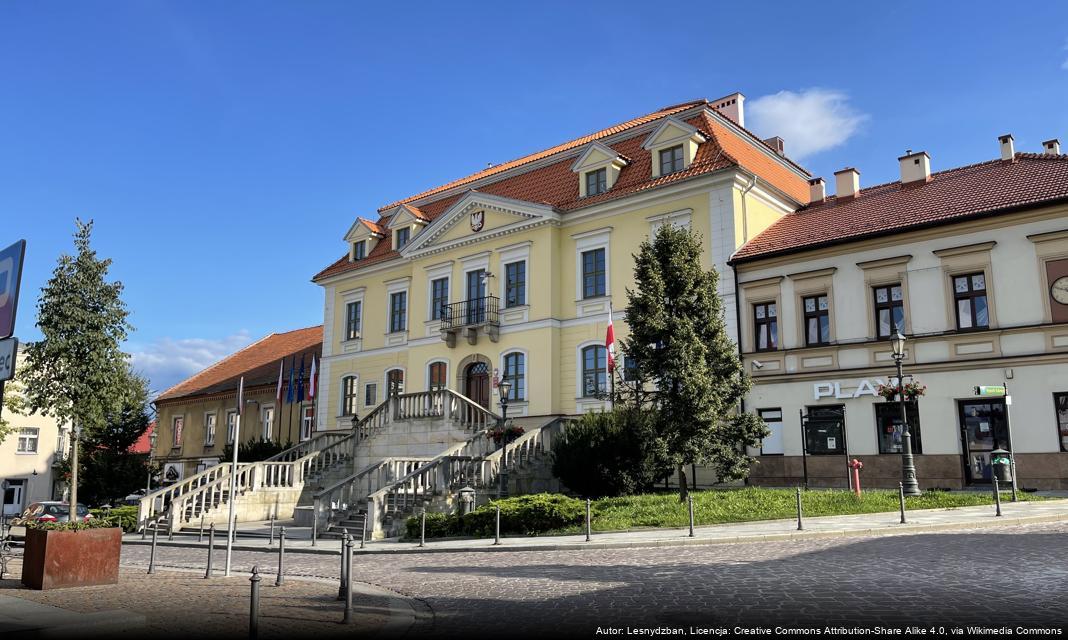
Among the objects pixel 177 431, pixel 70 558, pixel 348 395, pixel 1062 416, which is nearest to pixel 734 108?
pixel 1062 416

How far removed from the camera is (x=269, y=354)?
5238 cm

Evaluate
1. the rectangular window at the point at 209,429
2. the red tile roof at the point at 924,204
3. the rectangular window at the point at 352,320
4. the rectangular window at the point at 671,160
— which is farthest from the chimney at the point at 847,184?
the rectangular window at the point at 209,429

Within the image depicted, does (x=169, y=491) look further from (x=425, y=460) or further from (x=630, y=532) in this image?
(x=630, y=532)

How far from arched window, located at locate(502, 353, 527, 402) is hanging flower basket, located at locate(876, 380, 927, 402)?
13338 millimetres

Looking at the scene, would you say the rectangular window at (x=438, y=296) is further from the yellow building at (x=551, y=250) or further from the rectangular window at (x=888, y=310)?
the rectangular window at (x=888, y=310)

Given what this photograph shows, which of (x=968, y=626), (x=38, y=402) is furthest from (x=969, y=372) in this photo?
(x=38, y=402)

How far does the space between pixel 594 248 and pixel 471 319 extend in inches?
241

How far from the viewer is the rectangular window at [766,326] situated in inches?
1080

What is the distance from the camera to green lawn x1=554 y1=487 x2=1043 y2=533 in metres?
18.9

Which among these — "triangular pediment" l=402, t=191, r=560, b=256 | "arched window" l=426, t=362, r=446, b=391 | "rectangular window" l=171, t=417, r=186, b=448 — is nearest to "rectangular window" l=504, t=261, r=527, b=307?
"triangular pediment" l=402, t=191, r=560, b=256

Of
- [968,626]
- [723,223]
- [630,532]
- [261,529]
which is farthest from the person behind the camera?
[723,223]

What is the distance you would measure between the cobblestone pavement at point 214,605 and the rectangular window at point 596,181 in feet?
72.5

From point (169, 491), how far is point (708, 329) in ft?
59.5

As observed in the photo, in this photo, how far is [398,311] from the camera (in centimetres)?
3891
